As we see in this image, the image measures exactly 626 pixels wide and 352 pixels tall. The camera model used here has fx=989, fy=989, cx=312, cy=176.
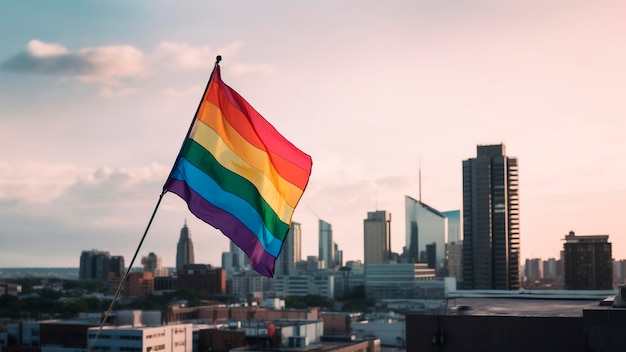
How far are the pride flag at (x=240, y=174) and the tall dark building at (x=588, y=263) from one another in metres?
139

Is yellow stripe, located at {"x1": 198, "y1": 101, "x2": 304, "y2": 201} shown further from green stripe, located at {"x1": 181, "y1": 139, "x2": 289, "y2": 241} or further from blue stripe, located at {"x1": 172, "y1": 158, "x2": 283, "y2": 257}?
blue stripe, located at {"x1": 172, "y1": 158, "x2": 283, "y2": 257}

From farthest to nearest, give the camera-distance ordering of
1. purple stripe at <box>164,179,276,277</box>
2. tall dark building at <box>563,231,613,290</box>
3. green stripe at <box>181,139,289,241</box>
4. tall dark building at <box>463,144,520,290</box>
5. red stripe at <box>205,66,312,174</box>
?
tall dark building at <box>563,231,613,290</box> → tall dark building at <box>463,144,520,290</box> → red stripe at <box>205,66,312,174</box> → green stripe at <box>181,139,289,241</box> → purple stripe at <box>164,179,276,277</box>

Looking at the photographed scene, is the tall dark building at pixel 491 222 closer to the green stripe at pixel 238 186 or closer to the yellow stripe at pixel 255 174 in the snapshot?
the yellow stripe at pixel 255 174

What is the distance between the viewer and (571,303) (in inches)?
639

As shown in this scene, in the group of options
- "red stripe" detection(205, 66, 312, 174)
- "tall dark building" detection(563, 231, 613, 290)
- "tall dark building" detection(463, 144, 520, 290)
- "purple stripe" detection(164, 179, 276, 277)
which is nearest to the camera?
"purple stripe" detection(164, 179, 276, 277)

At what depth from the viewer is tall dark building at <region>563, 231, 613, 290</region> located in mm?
146250

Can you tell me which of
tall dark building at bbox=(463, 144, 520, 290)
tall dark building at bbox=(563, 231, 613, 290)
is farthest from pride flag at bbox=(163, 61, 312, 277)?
tall dark building at bbox=(563, 231, 613, 290)

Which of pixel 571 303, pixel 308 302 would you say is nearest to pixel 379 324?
pixel 308 302

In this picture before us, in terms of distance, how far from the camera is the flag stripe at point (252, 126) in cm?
1296

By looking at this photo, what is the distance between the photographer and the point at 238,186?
1301cm

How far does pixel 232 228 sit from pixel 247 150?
3.55 feet

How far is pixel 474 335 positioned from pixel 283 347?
7235cm

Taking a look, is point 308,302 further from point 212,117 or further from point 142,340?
point 212,117

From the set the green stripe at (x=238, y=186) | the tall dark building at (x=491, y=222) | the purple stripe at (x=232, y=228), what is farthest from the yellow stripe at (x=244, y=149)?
the tall dark building at (x=491, y=222)
